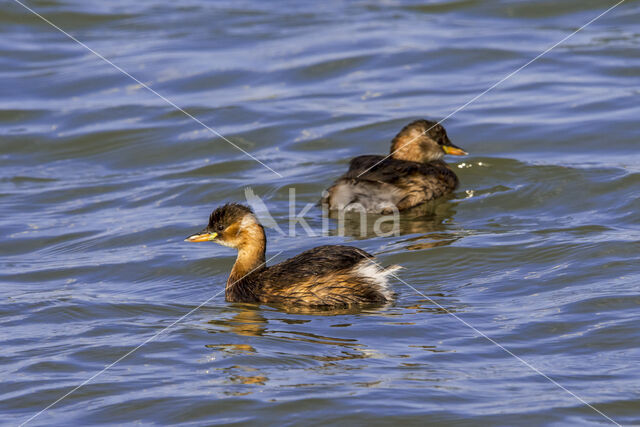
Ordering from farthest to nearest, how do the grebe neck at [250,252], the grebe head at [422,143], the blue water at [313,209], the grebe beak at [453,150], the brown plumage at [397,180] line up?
the grebe beak at [453,150] < the grebe head at [422,143] < the brown plumage at [397,180] < the grebe neck at [250,252] < the blue water at [313,209]

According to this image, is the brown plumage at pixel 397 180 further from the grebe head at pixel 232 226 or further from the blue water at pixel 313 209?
the grebe head at pixel 232 226

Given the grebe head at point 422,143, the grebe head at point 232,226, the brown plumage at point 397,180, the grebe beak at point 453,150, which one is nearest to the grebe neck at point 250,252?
the grebe head at point 232,226

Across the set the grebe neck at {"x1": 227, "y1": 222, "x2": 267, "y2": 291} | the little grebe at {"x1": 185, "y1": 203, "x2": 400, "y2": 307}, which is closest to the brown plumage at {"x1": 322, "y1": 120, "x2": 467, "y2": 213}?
the grebe neck at {"x1": 227, "y1": 222, "x2": 267, "y2": 291}

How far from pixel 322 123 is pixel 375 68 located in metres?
2.01

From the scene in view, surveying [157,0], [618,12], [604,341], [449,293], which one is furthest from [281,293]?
[157,0]

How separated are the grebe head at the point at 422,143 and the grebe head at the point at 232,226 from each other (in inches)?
117

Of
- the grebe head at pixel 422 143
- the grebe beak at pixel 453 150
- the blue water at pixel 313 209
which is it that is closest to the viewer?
the blue water at pixel 313 209

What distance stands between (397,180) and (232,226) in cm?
225

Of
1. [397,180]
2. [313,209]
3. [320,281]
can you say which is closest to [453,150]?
[397,180]

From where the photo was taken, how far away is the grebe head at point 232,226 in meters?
6.92

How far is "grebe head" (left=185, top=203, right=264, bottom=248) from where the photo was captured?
6.92 metres

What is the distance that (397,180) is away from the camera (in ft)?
28.7

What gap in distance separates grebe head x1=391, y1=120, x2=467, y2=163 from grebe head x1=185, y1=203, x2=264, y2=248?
2.98 metres

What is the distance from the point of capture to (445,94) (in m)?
11.8
